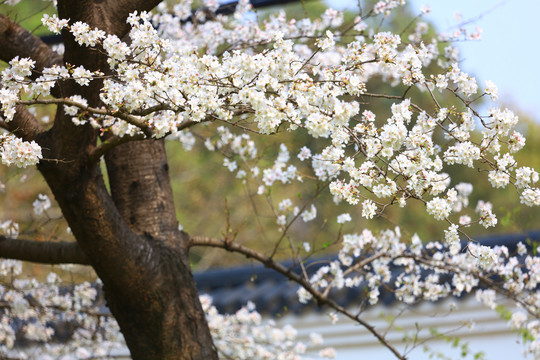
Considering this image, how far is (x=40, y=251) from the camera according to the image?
2789 mm

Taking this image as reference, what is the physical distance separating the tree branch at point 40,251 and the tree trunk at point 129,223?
23 centimetres

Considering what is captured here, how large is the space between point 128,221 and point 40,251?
393 mm

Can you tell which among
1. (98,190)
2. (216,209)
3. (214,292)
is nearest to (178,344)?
(98,190)

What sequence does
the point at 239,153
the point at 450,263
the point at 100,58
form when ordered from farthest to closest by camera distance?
the point at 239,153, the point at 450,263, the point at 100,58

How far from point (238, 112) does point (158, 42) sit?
32 centimetres

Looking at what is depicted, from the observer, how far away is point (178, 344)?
105 inches

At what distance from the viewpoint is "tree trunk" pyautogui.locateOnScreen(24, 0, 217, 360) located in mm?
2260

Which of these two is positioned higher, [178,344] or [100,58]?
[100,58]

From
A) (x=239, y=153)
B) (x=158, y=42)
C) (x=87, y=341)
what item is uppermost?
(x=239, y=153)

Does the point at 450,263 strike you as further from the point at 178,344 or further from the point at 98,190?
the point at 98,190

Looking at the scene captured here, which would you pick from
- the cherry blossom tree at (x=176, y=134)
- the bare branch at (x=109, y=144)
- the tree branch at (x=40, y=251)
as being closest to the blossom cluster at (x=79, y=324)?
the cherry blossom tree at (x=176, y=134)

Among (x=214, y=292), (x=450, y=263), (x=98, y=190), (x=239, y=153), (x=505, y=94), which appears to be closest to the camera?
(x=98, y=190)

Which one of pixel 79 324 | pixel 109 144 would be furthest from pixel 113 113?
pixel 79 324

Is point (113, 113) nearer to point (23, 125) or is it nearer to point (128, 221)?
point (23, 125)
